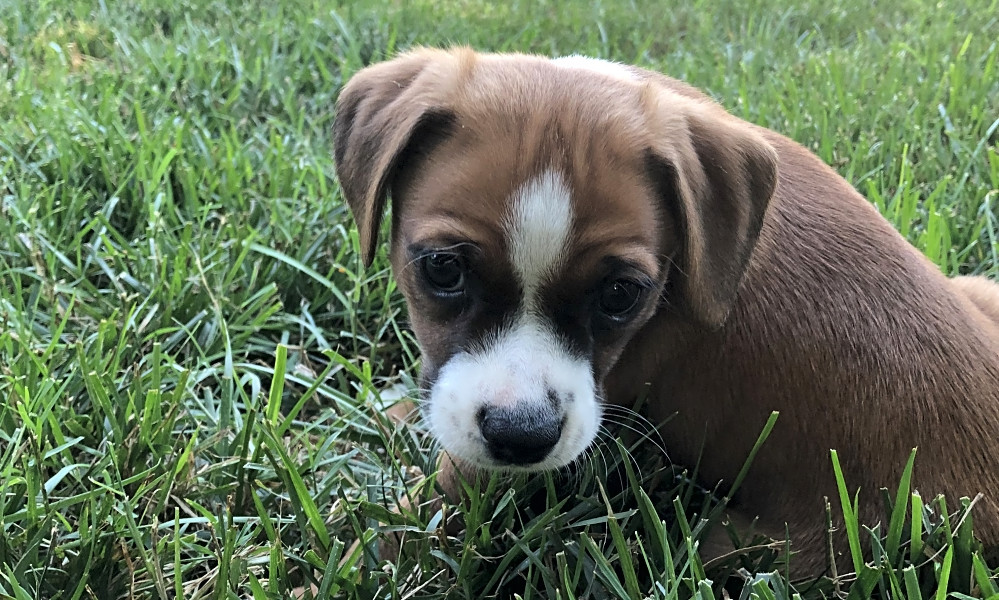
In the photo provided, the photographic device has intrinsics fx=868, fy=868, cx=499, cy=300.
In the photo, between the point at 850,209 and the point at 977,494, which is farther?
the point at 850,209

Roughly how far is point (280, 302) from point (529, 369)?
5.19ft

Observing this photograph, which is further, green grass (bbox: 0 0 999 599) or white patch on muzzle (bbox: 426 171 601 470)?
green grass (bbox: 0 0 999 599)

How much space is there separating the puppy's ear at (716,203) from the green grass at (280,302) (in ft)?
1.91

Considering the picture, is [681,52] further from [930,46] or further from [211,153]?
[211,153]

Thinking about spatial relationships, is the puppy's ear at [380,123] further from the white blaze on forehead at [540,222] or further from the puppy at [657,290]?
the white blaze on forehead at [540,222]

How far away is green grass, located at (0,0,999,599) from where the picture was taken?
2.28 m

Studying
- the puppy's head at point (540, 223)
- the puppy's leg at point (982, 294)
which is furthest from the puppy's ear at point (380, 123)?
the puppy's leg at point (982, 294)

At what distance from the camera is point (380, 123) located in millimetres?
2330

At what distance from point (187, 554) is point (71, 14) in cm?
480

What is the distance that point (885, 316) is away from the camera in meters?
2.30

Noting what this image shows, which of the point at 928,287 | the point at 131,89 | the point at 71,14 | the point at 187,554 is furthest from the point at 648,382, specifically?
the point at 71,14

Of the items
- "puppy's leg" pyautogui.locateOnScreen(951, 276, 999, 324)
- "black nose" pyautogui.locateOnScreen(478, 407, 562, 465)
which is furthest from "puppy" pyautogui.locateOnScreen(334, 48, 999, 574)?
"puppy's leg" pyautogui.locateOnScreen(951, 276, 999, 324)

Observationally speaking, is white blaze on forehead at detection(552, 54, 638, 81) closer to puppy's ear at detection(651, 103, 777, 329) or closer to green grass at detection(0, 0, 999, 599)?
puppy's ear at detection(651, 103, 777, 329)

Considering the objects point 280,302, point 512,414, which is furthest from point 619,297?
point 280,302
